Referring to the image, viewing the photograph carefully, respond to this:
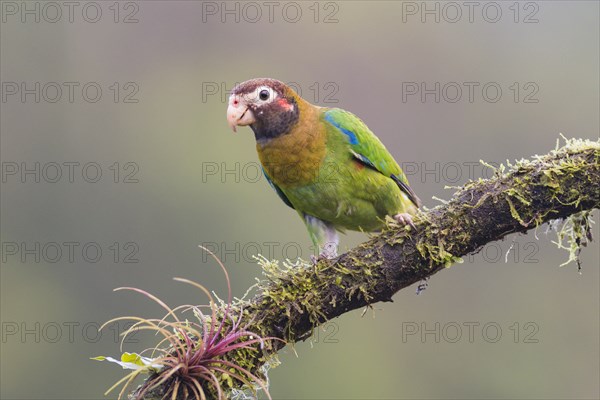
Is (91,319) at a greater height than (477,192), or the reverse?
(477,192)

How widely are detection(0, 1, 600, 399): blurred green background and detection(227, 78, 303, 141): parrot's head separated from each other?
25.8 ft

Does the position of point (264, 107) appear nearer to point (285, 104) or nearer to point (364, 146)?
point (285, 104)

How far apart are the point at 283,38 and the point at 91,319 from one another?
22.5 ft

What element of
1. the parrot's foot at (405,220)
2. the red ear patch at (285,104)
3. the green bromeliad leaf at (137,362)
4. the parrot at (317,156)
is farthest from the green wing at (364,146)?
the green bromeliad leaf at (137,362)

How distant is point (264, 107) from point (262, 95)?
7cm

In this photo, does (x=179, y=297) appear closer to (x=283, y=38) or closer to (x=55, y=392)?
(x=55, y=392)

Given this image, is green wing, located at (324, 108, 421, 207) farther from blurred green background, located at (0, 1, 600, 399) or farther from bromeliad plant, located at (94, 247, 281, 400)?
blurred green background, located at (0, 1, 600, 399)

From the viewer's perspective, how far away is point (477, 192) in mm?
3047

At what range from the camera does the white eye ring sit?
4.18 m

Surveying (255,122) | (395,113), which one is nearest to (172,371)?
(255,122)

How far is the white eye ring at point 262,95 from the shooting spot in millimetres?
4184

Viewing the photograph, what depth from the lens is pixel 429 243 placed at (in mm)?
3035

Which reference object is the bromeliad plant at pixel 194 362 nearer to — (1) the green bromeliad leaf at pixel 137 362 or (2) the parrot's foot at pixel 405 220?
(1) the green bromeliad leaf at pixel 137 362

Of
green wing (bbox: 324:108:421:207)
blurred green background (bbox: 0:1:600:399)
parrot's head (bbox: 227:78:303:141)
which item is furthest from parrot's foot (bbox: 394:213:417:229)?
blurred green background (bbox: 0:1:600:399)
